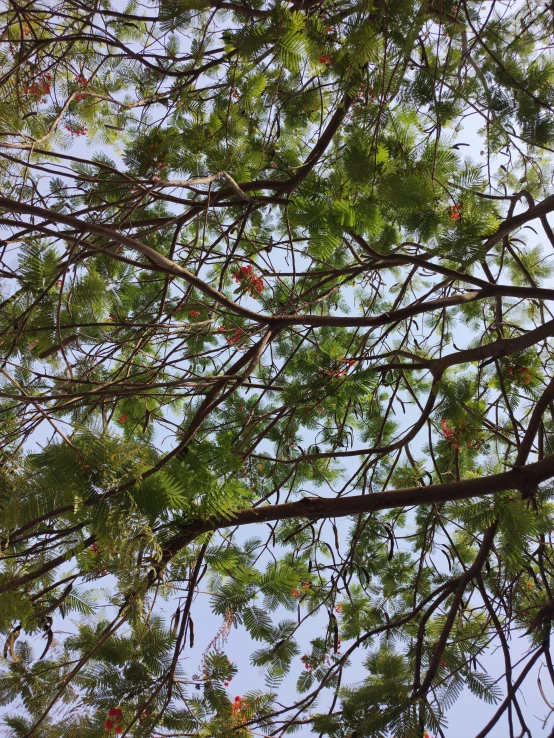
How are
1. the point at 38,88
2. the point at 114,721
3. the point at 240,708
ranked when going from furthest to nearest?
the point at 38,88 < the point at 240,708 < the point at 114,721

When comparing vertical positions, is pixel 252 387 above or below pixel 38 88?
below

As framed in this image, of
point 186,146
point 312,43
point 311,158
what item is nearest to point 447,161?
point 311,158

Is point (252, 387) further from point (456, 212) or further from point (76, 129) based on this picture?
point (76, 129)

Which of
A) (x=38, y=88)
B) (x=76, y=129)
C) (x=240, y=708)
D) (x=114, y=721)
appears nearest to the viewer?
(x=114, y=721)

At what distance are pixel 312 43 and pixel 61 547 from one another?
2233 millimetres

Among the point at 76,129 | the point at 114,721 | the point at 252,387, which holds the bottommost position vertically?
the point at 114,721

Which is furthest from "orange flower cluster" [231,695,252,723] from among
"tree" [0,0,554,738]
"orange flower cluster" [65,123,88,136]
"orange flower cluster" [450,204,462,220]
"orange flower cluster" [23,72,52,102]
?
"orange flower cluster" [65,123,88,136]

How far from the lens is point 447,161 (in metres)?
2.17

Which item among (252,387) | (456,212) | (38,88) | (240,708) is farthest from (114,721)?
(38,88)

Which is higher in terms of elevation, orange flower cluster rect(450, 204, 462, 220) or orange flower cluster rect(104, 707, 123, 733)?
orange flower cluster rect(450, 204, 462, 220)

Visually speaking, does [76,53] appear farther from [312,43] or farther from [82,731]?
[82,731]

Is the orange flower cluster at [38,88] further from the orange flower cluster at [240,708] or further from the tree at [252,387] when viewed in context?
the orange flower cluster at [240,708]

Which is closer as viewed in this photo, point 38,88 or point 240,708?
point 240,708

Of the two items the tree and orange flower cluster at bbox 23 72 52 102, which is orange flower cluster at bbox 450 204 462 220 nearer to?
the tree
